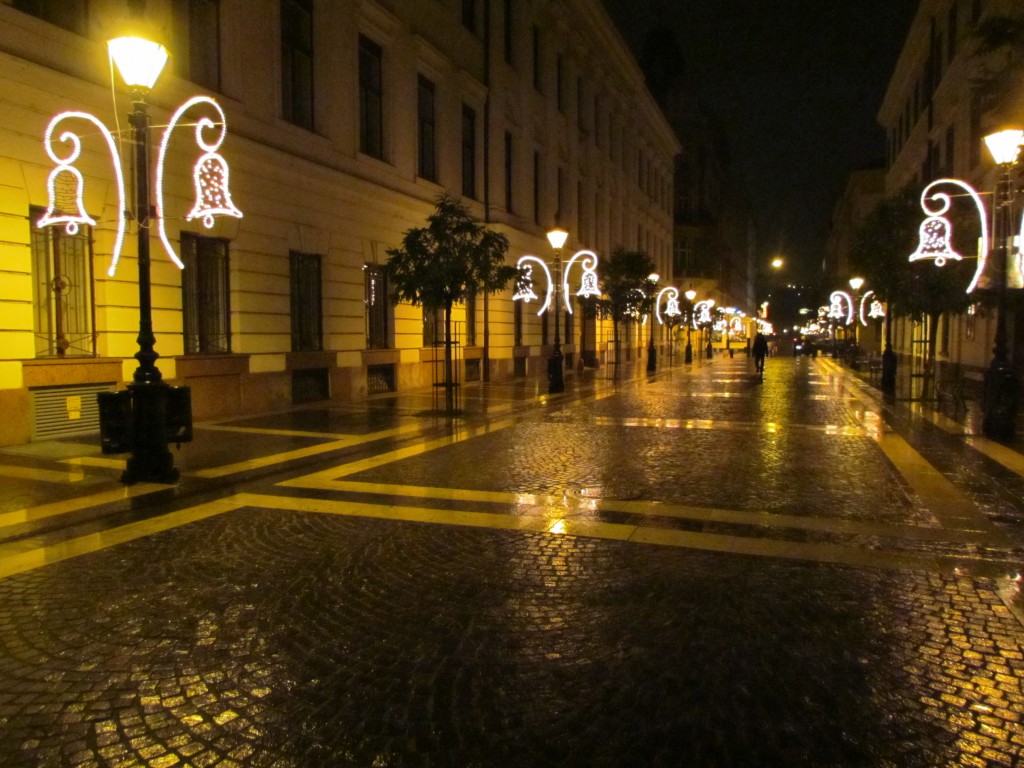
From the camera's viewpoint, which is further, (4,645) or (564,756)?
(4,645)

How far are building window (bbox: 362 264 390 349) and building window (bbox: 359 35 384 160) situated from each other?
130 inches

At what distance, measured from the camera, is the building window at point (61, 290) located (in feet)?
41.1

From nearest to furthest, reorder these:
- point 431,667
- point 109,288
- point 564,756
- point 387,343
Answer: point 564,756 < point 431,667 < point 109,288 < point 387,343

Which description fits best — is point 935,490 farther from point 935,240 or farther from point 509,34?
point 509,34

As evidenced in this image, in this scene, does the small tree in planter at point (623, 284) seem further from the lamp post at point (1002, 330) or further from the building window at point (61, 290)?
the building window at point (61, 290)

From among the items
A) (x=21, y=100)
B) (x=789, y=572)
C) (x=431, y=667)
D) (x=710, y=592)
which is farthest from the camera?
(x=21, y=100)

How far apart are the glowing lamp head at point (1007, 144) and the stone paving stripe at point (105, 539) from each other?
13.1 m

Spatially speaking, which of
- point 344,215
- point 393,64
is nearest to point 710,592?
point 344,215

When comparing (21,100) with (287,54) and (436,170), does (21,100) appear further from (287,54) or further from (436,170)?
(436,170)

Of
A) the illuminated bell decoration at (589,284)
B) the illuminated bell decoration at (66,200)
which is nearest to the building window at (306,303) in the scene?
the illuminated bell decoration at (66,200)

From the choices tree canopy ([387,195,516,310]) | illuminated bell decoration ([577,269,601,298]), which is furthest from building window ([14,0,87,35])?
illuminated bell decoration ([577,269,601,298])

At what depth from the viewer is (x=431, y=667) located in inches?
169

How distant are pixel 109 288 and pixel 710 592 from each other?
11.7 meters

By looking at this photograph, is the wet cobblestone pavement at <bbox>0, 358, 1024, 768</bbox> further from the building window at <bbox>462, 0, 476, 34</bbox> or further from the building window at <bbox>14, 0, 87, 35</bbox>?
the building window at <bbox>462, 0, 476, 34</bbox>
